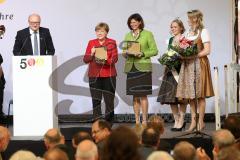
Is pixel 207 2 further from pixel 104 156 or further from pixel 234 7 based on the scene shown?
pixel 104 156

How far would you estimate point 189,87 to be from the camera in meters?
6.49

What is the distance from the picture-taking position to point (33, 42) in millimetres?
6707

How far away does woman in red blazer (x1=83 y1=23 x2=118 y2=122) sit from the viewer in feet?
22.3

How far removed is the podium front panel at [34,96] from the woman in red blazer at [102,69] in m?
0.76

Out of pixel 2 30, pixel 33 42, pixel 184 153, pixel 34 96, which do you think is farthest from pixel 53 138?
pixel 2 30

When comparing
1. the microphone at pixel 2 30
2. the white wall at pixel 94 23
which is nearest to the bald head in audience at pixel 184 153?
the white wall at pixel 94 23

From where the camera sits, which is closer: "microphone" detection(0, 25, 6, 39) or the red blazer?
the red blazer

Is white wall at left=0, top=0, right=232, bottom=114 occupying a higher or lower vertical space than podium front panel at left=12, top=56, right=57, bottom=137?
higher

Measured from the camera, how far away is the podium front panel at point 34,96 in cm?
616

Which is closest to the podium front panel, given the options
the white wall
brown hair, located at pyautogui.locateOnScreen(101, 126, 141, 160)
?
the white wall

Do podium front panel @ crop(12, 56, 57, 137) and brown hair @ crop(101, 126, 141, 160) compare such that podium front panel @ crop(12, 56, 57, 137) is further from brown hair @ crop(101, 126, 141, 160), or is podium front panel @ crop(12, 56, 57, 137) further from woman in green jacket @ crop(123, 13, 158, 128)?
brown hair @ crop(101, 126, 141, 160)

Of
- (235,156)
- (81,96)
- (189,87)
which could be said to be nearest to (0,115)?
(81,96)

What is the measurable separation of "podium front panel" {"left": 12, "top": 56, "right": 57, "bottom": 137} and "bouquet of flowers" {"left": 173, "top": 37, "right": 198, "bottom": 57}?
145 centimetres

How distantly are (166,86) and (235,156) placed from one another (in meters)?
3.60
